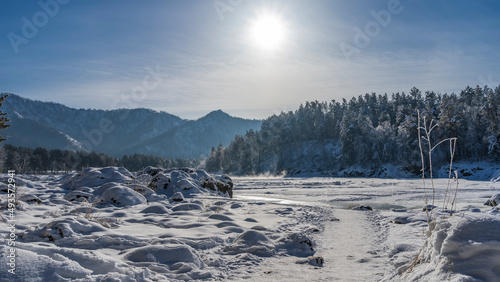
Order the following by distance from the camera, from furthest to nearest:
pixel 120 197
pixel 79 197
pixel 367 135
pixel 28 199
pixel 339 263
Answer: pixel 367 135, pixel 79 197, pixel 120 197, pixel 28 199, pixel 339 263

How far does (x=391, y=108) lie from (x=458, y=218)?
10373cm

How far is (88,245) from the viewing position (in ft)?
18.7

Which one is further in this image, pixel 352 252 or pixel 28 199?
pixel 28 199

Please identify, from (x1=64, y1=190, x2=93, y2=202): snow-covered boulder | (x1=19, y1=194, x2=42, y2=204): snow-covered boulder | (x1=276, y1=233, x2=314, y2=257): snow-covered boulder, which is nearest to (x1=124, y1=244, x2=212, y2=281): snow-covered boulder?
(x1=276, y1=233, x2=314, y2=257): snow-covered boulder

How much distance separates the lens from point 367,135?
82.7 meters

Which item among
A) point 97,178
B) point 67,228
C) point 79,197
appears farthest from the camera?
point 97,178

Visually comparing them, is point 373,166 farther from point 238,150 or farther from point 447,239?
point 447,239

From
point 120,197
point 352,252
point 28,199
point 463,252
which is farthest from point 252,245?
point 28,199

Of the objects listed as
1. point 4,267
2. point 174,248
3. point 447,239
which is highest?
point 447,239

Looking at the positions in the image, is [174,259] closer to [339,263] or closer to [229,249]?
[229,249]

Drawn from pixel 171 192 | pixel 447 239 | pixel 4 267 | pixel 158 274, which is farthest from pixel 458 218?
pixel 171 192

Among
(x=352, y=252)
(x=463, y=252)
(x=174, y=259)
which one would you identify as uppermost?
(x=463, y=252)

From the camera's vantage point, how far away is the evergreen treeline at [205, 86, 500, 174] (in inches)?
2518

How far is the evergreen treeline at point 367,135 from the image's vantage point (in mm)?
63969
